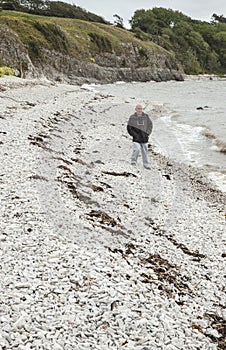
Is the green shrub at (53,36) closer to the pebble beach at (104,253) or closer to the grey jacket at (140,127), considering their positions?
the pebble beach at (104,253)

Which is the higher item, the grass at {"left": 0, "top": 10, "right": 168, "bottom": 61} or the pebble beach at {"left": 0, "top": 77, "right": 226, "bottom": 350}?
the grass at {"left": 0, "top": 10, "right": 168, "bottom": 61}

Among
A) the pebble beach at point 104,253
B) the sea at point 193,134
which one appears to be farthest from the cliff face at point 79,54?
the pebble beach at point 104,253

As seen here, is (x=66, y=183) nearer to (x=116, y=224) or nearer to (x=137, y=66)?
(x=116, y=224)

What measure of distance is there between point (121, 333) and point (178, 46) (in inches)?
6042

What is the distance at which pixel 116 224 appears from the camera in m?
11.1

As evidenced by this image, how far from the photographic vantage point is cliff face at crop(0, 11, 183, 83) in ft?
191

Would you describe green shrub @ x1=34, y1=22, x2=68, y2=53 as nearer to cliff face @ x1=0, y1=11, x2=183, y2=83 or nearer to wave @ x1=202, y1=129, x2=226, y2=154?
cliff face @ x1=0, y1=11, x2=183, y2=83

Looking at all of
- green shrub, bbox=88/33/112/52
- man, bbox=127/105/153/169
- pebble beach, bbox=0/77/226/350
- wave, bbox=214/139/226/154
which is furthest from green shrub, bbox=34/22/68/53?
man, bbox=127/105/153/169

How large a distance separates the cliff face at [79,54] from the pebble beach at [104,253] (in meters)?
39.8

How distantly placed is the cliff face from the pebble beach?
39.8 m

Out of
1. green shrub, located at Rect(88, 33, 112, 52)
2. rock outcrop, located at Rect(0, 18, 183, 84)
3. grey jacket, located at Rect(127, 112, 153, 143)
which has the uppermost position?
green shrub, located at Rect(88, 33, 112, 52)

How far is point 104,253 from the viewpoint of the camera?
8.99m

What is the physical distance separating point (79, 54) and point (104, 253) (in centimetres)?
7407

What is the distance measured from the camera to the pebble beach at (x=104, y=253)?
6.53 m
